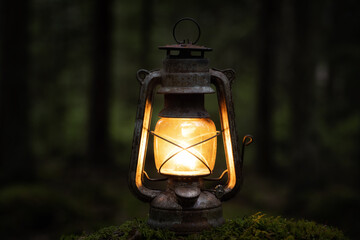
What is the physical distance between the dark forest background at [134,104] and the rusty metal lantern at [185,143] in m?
3.39

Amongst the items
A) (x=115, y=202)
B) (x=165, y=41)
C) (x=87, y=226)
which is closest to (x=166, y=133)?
(x=87, y=226)

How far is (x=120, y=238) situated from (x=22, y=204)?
4.46 m

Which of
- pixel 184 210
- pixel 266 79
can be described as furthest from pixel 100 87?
pixel 184 210

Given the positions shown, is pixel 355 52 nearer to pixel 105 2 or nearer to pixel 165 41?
pixel 105 2

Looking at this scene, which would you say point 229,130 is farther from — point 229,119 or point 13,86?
point 13,86

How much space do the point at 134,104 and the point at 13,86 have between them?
9856 mm

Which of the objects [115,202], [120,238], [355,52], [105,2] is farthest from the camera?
[105,2]

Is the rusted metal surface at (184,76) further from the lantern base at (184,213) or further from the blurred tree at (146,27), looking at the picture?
the blurred tree at (146,27)

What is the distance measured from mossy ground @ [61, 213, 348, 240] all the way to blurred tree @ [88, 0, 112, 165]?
816 centimetres

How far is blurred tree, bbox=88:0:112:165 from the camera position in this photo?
1080 centimetres

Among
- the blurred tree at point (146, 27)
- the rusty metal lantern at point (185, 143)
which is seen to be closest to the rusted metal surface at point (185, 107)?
the rusty metal lantern at point (185, 143)

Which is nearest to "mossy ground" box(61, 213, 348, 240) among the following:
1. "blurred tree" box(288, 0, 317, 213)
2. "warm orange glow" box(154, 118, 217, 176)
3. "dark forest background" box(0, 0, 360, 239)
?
"warm orange glow" box(154, 118, 217, 176)

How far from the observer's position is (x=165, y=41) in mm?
17156

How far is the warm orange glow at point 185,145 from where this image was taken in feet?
9.75
